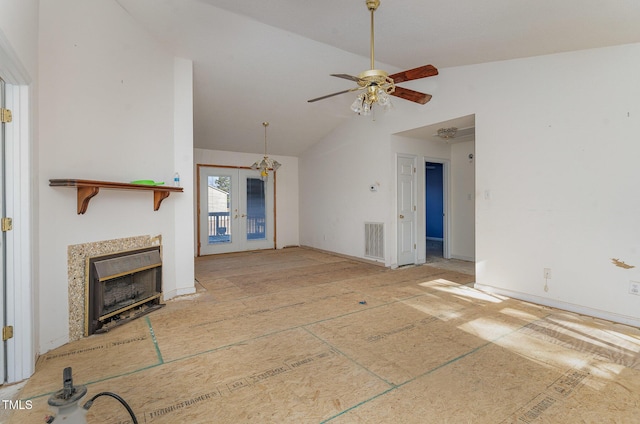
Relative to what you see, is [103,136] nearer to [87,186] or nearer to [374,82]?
[87,186]

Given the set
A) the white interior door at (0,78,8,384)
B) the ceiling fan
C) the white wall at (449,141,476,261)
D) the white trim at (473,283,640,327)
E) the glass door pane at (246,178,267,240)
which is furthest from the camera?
the glass door pane at (246,178,267,240)

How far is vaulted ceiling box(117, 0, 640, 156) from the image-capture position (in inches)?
107

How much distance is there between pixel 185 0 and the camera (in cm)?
320

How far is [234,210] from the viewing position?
7.82 metres

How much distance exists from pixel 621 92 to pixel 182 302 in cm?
547

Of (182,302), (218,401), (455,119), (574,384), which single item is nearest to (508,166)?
(455,119)

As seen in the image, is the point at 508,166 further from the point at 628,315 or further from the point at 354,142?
the point at 354,142

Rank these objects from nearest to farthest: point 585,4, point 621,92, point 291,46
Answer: point 585,4 < point 621,92 < point 291,46

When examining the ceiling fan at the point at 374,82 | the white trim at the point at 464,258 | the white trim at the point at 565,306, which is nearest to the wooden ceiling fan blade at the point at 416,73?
the ceiling fan at the point at 374,82

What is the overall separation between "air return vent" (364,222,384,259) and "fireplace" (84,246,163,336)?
3.89 metres

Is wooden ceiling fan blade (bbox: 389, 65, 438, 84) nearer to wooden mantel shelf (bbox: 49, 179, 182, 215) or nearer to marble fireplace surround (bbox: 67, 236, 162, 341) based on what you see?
wooden mantel shelf (bbox: 49, 179, 182, 215)

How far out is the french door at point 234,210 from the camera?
7.46 meters

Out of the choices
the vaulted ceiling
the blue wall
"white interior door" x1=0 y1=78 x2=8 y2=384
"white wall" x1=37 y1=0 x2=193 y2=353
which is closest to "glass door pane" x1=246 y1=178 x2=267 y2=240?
the vaulted ceiling

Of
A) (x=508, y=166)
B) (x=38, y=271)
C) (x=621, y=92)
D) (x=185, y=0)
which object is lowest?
(x=38, y=271)
